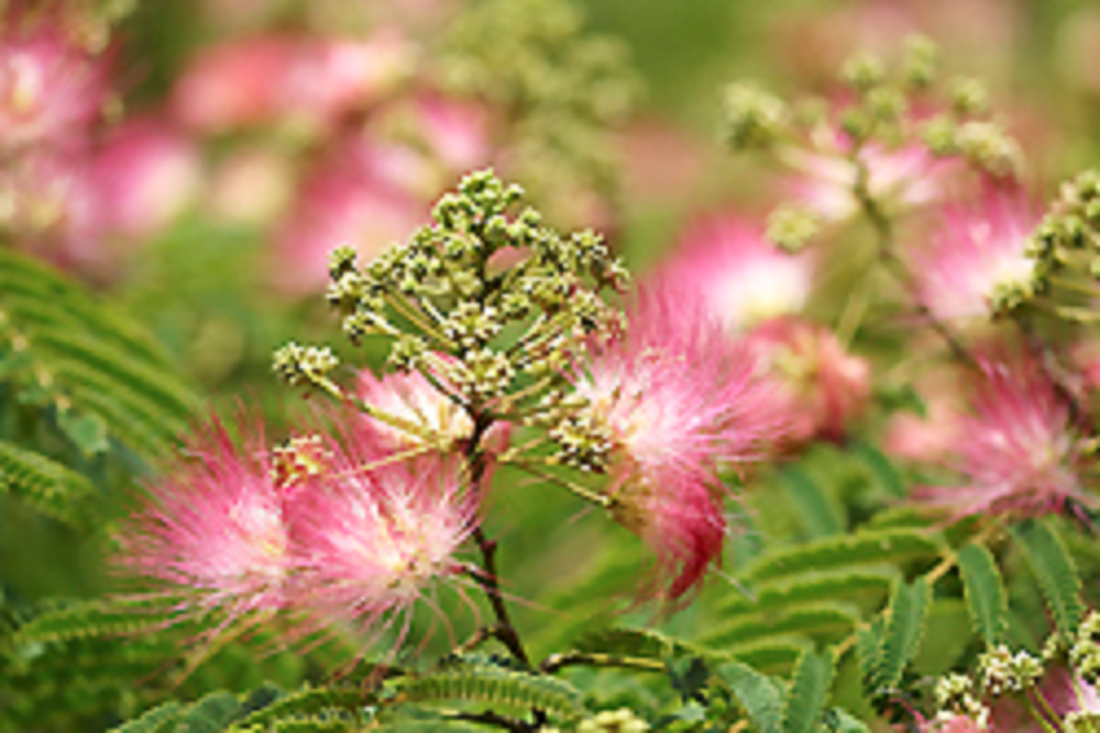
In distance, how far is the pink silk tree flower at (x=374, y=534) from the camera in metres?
1.74

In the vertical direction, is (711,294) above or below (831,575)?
above

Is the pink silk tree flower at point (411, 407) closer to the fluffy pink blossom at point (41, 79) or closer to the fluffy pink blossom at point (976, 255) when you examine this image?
the fluffy pink blossom at point (976, 255)

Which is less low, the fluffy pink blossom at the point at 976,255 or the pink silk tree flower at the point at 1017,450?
the fluffy pink blossom at the point at 976,255

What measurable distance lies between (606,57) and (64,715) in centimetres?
259

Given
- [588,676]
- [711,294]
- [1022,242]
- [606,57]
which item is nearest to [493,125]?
[606,57]

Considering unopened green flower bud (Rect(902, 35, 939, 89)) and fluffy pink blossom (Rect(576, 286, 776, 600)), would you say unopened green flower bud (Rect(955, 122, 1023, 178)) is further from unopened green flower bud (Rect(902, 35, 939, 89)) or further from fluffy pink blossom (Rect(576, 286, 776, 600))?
fluffy pink blossom (Rect(576, 286, 776, 600))

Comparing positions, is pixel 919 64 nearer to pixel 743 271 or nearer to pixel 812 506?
pixel 743 271

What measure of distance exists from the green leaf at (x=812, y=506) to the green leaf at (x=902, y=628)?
406 millimetres

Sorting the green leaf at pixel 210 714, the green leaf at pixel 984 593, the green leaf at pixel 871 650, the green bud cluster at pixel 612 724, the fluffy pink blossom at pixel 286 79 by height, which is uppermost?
the fluffy pink blossom at pixel 286 79

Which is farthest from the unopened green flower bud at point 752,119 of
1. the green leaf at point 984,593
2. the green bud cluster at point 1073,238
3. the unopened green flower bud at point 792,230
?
the green leaf at point 984,593

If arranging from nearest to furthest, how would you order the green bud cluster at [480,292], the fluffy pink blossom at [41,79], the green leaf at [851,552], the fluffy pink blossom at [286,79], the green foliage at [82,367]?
the green bud cluster at [480,292] → the green leaf at [851,552] → the green foliage at [82,367] → the fluffy pink blossom at [41,79] → the fluffy pink blossom at [286,79]

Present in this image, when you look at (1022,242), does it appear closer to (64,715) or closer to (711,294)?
(711,294)

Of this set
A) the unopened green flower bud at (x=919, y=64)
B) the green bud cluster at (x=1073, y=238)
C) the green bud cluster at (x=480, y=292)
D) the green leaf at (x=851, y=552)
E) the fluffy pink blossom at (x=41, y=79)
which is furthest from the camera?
the fluffy pink blossom at (x=41, y=79)

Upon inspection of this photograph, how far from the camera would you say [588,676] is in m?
2.24
